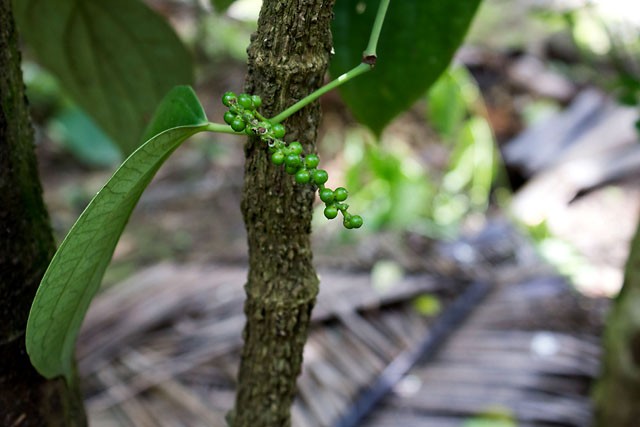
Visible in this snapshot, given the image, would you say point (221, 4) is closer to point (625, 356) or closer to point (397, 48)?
point (397, 48)

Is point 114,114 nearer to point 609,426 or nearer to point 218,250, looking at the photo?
point 609,426

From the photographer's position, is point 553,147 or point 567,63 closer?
point 553,147

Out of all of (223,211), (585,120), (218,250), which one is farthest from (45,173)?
(585,120)

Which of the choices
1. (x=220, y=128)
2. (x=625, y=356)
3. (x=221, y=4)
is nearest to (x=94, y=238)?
(x=220, y=128)

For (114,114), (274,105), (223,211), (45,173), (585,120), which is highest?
(585,120)

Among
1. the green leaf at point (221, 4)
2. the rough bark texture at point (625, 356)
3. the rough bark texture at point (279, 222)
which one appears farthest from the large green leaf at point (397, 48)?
the rough bark texture at point (625, 356)

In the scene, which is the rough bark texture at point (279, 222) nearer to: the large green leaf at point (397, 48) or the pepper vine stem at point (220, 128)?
the pepper vine stem at point (220, 128)

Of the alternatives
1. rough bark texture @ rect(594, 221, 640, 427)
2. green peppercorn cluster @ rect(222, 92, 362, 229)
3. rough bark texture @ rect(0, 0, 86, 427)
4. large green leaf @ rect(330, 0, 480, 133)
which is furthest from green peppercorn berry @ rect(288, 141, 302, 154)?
rough bark texture @ rect(594, 221, 640, 427)

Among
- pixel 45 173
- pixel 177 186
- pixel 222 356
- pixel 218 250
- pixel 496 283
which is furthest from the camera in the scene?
pixel 45 173
